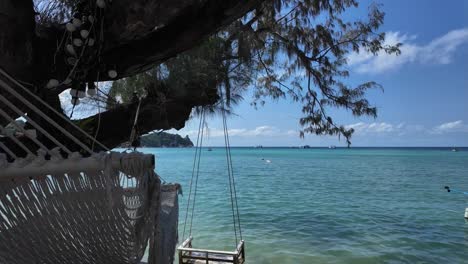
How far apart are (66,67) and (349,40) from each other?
3.11 m

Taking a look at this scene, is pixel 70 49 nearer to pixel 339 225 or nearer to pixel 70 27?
pixel 70 27

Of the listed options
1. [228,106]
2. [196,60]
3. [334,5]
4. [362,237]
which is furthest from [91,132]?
[362,237]

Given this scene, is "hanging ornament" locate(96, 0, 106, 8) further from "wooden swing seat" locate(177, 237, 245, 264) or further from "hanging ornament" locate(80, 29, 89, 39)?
"wooden swing seat" locate(177, 237, 245, 264)

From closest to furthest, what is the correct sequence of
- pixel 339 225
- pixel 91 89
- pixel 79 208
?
pixel 79 208 → pixel 91 89 → pixel 339 225

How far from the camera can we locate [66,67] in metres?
2.08

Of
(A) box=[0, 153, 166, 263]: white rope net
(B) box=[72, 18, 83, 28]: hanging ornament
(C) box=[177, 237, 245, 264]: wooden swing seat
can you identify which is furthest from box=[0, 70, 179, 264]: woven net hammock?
(C) box=[177, 237, 245, 264]: wooden swing seat

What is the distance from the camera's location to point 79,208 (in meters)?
1.12

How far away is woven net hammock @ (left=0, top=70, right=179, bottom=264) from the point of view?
3.30ft

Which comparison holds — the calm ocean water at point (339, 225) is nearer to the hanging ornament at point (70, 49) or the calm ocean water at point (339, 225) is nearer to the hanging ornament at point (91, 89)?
the hanging ornament at point (91, 89)

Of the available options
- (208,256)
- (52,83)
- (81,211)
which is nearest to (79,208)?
(81,211)

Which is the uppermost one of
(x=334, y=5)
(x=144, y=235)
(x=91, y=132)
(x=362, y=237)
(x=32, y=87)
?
(x=334, y=5)

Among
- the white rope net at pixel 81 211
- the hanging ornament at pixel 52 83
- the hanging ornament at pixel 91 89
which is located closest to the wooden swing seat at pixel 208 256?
the hanging ornament at pixel 91 89

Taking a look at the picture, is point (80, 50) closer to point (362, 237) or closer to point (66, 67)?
point (66, 67)

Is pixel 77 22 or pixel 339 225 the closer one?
pixel 77 22
